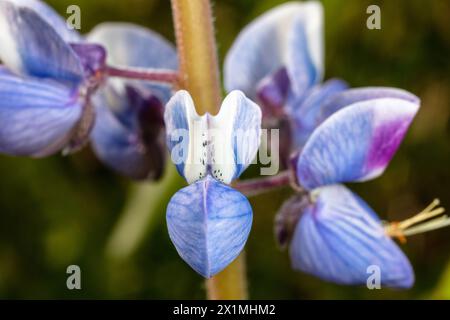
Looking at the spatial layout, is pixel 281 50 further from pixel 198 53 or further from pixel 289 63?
pixel 198 53

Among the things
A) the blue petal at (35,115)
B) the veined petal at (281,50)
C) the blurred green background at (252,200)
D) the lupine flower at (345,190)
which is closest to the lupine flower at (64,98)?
the blue petal at (35,115)

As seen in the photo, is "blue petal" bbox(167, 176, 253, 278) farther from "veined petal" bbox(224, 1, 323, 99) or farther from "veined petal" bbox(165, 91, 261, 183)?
"veined petal" bbox(224, 1, 323, 99)

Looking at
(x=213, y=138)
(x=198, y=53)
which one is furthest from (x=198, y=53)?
(x=213, y=138)

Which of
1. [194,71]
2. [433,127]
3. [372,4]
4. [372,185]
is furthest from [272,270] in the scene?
[194,71]

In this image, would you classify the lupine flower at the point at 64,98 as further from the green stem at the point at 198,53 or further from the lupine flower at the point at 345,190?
the lupine flower at the point at 345,190

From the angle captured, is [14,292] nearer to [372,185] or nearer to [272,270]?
[272,270]
